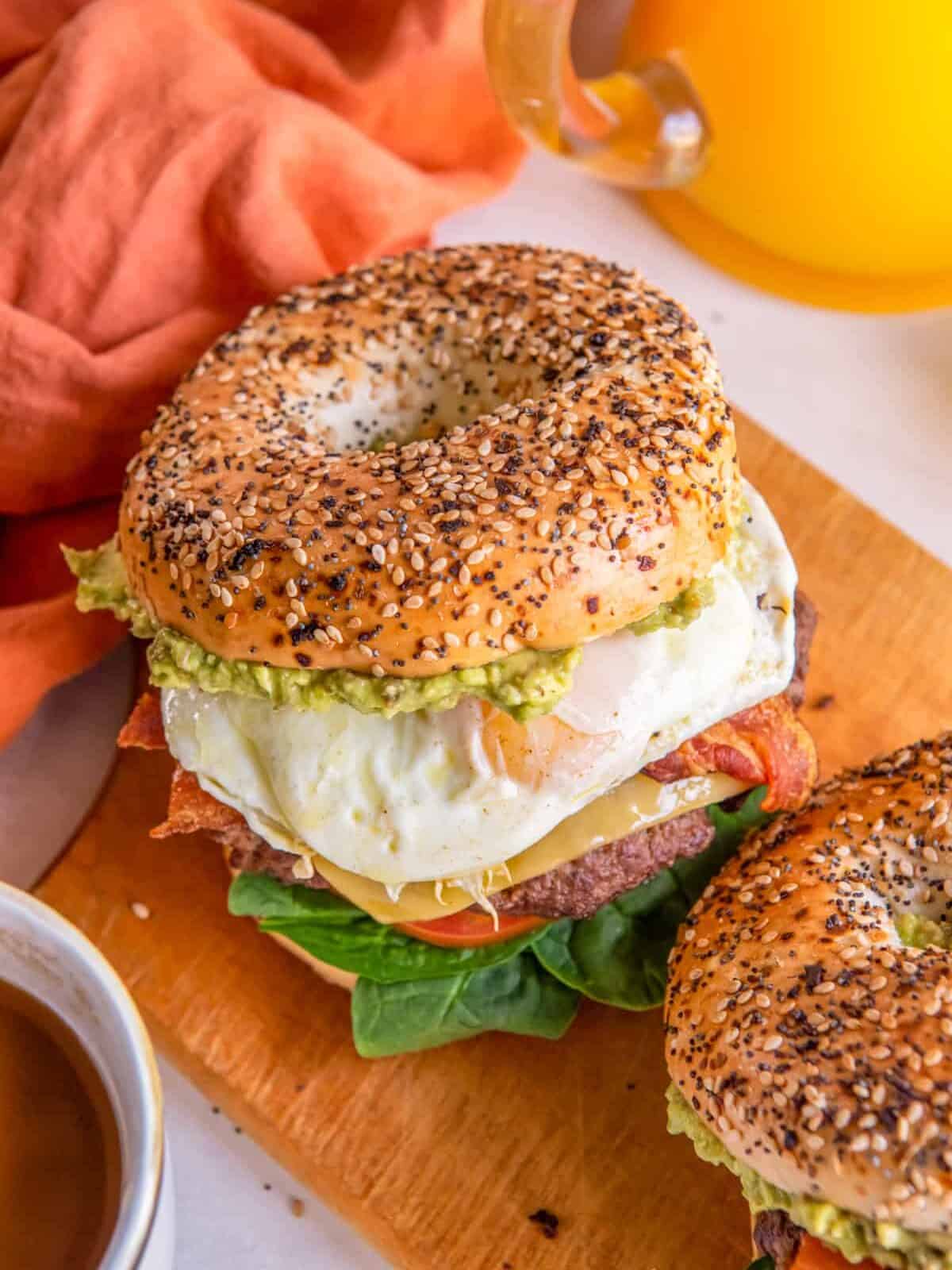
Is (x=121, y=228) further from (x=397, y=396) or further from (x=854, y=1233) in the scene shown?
(x=854, y=1233)

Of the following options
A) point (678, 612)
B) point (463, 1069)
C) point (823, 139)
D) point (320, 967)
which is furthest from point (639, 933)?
point (823, 139)

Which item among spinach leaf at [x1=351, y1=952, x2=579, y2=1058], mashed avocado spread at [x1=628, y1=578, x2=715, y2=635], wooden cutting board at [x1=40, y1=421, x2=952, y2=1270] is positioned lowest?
wooden cutting board at [x1=40, y1=421, x2=952, y2=1270]

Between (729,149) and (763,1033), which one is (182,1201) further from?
(729,149)

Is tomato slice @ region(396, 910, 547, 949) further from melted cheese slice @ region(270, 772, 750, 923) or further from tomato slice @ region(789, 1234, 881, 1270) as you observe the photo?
tomato slice @ region(789, 1234, 881, 1270)

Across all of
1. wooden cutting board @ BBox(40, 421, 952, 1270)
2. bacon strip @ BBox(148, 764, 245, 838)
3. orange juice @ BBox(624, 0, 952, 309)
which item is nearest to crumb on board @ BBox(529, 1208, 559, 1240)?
wooden cutting board @ BBox(40, 421, 952, 1270)

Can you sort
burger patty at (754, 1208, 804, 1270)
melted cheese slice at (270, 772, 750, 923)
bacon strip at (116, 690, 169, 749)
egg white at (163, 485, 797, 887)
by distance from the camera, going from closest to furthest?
1. burger patty at (754, 1208, 804, 1270)
2. egg white at (163, 485, 797, 887)
3. melted cheese slice at (270, 772, 750, 923)
4. bacon strip at (116, 690, 169, 749)

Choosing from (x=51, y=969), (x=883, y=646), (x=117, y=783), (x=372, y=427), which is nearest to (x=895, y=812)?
(x=883, y=646)

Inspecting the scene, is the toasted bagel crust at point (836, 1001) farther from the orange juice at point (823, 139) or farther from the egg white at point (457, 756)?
the orange juice at point (823, 139)
